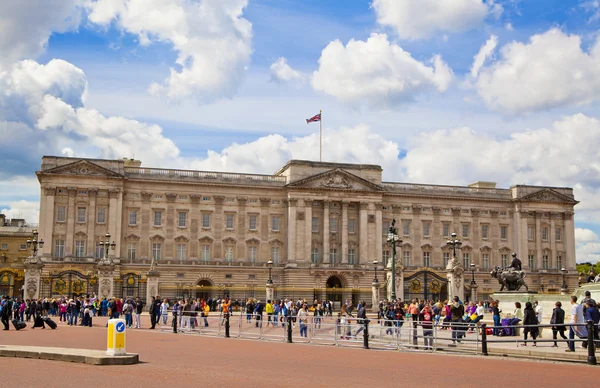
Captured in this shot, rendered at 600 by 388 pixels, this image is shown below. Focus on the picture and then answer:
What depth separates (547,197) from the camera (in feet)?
303

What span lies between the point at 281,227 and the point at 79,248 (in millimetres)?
22551

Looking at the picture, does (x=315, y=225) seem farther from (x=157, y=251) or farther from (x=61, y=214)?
(x=61, y=214)

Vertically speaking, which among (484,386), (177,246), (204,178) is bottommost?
(484,386)

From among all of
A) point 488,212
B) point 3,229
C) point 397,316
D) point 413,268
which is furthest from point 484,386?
point 3,229

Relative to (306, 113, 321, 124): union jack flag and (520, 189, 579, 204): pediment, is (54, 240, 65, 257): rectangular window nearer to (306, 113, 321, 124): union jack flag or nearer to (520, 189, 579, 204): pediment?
(306, 113, 321, 124): union jack flag

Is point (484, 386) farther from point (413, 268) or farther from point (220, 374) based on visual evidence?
point (413, 268)

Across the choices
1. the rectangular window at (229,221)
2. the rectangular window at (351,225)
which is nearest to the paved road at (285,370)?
the rectangular window at (229,221)

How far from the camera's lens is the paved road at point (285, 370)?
1582 cm

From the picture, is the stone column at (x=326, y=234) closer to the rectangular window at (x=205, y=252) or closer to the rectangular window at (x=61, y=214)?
the rectangular window at (x=205, y=252)

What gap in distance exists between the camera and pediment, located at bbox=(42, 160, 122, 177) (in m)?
76.6

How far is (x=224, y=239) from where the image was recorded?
82.1 metres

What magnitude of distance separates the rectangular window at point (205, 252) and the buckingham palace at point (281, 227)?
0.16m

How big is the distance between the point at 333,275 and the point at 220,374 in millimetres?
65910

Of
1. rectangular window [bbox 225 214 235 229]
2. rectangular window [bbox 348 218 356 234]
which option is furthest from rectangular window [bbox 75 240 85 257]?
rectangular window [bbox 348 218 356 234]
